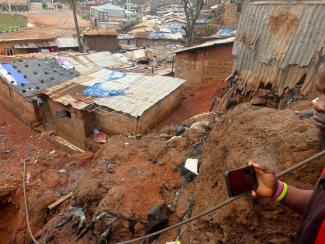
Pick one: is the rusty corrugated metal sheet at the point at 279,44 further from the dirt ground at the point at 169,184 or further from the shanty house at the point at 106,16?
the shanty house at the point at 106,16

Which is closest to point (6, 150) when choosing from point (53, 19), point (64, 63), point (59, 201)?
point (59, 201)

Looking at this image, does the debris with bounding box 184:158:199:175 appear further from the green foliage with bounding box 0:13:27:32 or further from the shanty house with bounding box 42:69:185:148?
the green foliage with bounding box 0:13:27:32

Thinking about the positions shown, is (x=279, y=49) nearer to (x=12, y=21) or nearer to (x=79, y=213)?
(x=79, y=213)

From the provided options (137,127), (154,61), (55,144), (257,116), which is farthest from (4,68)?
(257,116)

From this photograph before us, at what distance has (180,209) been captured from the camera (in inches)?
194

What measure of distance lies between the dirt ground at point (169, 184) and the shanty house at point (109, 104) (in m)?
1.45

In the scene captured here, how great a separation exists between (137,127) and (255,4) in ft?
21.5

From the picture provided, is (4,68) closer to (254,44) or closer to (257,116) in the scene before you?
(254,44)

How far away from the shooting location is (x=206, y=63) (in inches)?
614

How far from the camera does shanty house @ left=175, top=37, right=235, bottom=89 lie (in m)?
14.9

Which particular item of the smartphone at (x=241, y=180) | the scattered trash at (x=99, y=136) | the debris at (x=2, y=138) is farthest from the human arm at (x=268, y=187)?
the debris at (x=2, y=138)

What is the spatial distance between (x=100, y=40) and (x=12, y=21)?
26348 mm

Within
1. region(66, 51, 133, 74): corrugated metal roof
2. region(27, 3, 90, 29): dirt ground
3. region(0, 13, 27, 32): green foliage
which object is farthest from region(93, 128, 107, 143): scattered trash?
region(27, 3, 90, 29): dirt ground

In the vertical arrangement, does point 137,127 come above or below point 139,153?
below
